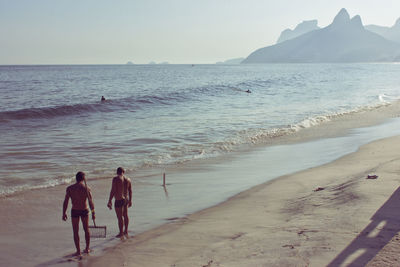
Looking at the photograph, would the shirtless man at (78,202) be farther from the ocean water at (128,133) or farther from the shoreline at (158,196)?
the ocean water at (128,133)

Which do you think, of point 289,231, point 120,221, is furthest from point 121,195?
point 289,231

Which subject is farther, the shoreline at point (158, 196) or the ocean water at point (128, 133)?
the ocean water at point (128, 133)

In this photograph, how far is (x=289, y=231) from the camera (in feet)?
21.7

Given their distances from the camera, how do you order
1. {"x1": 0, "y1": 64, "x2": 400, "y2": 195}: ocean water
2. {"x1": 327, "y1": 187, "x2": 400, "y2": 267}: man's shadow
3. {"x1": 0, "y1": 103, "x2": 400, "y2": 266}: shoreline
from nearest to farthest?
{"x1": 327, "y1": 187, "x2": 400, "y2": 267}: man's shadow
{"x1": 0, "y1": 103, "x2": 400, "y2": 266}: shoreline
{"x1": 0, "y1": 64, "x2": 400, "y2": 195}: ocean water

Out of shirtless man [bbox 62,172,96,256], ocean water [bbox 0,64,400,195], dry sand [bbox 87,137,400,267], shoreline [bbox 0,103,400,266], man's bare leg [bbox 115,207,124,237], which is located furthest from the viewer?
ocean water [bbox 0,64,400,195]

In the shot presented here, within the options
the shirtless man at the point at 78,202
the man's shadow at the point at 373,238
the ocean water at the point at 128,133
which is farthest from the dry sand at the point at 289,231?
the ocean water at the point at 128,133

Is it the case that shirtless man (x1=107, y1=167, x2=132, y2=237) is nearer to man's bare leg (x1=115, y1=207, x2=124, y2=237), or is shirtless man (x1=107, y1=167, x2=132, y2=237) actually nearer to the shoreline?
man's bare leg (x1=115, y1=207, x2=124, y2=237)

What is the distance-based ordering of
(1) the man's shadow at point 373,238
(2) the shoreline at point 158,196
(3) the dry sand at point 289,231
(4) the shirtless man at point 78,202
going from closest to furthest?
(1) the man's shadow at point 373,238 → (3) the dry sand at point 289,231 → (4) the shirtless man at point 78,202 → (2) the shoreline at point 158,196

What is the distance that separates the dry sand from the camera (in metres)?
5.58

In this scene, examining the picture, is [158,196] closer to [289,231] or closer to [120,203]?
[120,203]

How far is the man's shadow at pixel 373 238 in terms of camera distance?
5.23m

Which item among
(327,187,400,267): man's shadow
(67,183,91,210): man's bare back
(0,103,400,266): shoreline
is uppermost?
(67,183,91,210): man's bare back

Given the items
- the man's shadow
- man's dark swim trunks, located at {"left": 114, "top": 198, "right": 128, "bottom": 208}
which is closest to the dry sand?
the man's shadow

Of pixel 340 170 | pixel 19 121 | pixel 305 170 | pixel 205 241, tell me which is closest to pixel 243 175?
pixel 305 170
